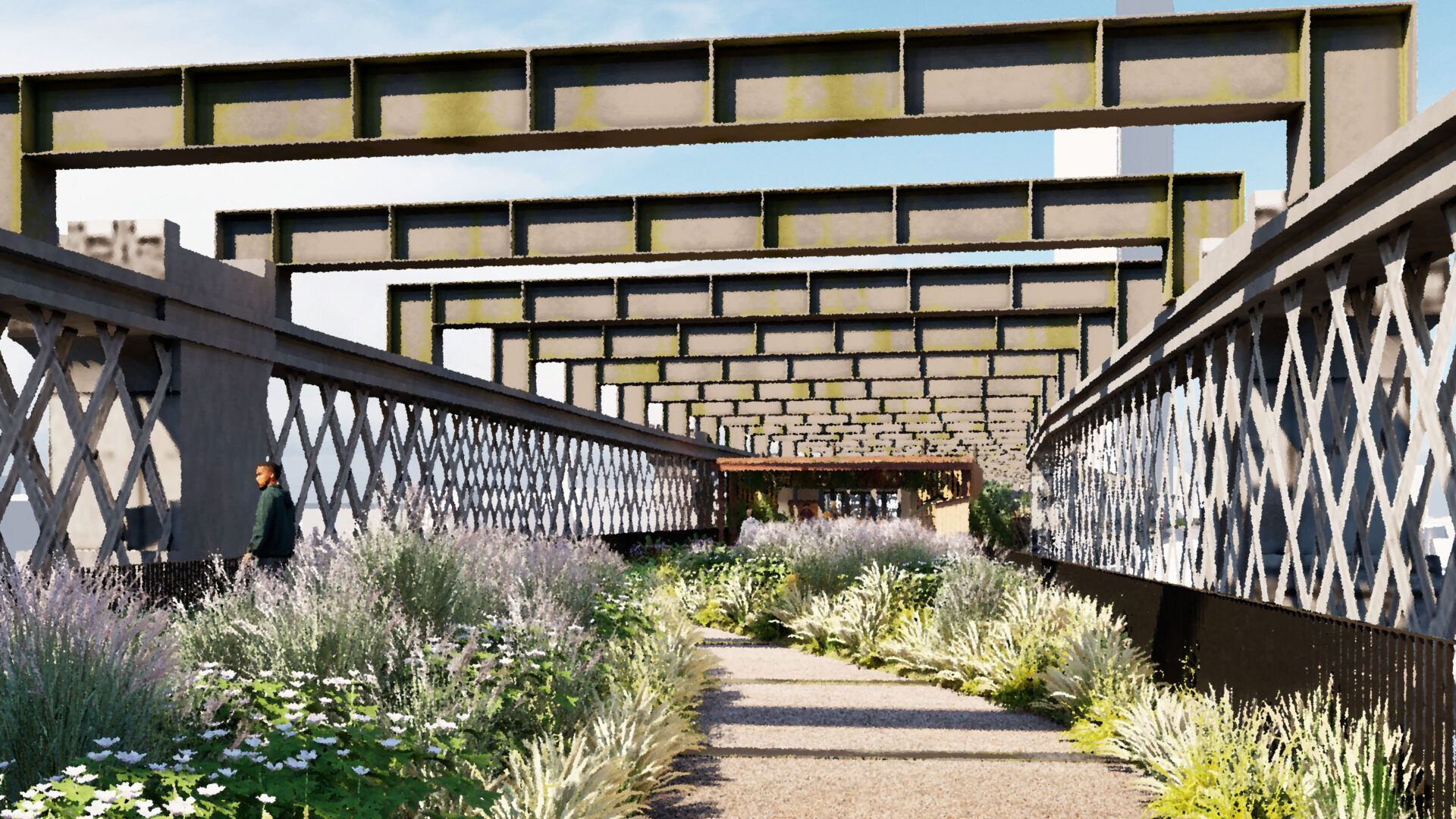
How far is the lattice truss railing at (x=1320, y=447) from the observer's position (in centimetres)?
734

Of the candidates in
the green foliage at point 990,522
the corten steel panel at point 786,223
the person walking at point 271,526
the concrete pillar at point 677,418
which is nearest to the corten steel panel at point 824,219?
the corten steel panel at point 786,223

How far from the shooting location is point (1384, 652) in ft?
20.0

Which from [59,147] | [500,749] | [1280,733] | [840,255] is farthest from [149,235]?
[1280,733]

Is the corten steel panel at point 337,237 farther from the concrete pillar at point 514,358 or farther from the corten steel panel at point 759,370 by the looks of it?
the corten steel panel at point 759,370

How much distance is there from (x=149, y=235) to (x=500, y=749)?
8.45 meters

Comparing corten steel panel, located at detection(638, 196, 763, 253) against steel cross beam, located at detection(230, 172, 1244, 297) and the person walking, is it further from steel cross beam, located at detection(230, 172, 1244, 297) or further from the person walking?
the person walking

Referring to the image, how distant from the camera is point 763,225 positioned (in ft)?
60.0

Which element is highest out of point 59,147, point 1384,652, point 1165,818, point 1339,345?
point 59,147

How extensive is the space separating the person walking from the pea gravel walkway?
4.64 meters

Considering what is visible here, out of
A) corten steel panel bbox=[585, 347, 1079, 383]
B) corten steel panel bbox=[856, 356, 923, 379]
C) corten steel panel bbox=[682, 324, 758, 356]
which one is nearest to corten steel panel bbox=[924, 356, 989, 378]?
corten steel panel bbox=[585, 347, 1079, 383]

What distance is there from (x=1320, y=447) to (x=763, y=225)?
35.8 ft

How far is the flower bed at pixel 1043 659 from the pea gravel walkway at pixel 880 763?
352 mm

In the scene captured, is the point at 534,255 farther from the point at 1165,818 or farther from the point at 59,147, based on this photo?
the point at 1165,818

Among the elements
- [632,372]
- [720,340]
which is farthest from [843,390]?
[720,340]
